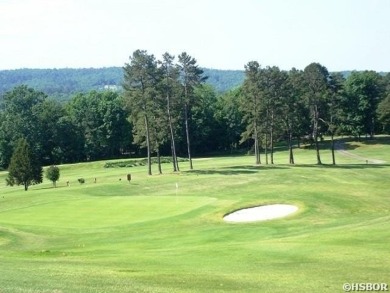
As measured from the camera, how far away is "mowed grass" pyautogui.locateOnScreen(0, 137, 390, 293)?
17953mm

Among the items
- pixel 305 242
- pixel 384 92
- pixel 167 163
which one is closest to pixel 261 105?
pixel 167 163

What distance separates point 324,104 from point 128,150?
7273 cm

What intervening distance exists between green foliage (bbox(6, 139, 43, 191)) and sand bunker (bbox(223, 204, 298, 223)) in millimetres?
34642

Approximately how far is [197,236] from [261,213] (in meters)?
9.74

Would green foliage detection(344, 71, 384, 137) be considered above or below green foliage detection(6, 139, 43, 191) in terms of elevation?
above

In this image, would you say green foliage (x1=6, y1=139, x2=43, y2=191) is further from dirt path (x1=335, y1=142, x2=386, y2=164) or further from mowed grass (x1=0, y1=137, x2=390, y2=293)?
dirt path (x1=335, y1=142, x2=386, y2=164)

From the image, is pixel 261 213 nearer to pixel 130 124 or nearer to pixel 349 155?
pixel 349 155

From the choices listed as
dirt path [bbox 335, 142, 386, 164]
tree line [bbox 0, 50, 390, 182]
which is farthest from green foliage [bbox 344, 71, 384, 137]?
dirt path [bbox 335, 142, 386, 164]

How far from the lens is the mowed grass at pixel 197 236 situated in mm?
17953

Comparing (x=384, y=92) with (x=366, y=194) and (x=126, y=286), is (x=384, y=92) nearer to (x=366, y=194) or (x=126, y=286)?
(x=366, y=194)

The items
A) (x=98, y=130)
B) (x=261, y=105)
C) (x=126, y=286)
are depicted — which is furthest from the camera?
(x=98, y=130)

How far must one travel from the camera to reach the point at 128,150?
145m

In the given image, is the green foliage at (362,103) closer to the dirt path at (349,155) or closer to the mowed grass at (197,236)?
the dirt path at (349,155)

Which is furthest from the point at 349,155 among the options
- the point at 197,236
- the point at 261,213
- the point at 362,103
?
the point at 197,236
